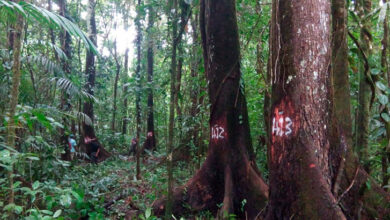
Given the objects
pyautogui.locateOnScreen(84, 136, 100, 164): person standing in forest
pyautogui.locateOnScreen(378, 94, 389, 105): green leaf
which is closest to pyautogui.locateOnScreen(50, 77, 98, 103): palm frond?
pyautogui.locateOnScreen(84, 136, 100, 164): person standing in forest

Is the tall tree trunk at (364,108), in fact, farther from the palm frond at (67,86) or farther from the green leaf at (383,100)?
the palm frond at (67,86)

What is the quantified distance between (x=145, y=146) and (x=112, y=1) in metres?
7.66

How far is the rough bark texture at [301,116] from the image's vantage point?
2.56 meters

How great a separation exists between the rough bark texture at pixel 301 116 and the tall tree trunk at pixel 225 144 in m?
1.48

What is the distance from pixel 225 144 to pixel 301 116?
1998 mm

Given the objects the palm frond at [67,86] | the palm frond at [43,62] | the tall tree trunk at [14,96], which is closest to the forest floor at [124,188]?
the tall tree trunk at [14,96]

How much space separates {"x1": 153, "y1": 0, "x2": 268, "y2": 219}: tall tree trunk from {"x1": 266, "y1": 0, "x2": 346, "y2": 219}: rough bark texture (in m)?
1.48

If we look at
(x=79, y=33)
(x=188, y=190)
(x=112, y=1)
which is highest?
(x=112, y=1)

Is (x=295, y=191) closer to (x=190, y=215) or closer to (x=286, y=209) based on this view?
(x=286, y=209)

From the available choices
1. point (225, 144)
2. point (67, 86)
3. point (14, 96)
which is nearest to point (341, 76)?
point (225, 144)

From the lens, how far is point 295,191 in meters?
2.60

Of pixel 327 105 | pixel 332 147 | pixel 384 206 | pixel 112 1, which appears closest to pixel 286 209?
pixel 332 147

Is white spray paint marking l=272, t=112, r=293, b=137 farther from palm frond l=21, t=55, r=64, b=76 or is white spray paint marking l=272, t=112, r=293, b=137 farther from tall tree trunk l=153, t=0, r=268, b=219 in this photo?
palm frond l=21, t=55, r=64, b=76

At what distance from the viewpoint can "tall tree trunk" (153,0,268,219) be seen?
4.27 m
